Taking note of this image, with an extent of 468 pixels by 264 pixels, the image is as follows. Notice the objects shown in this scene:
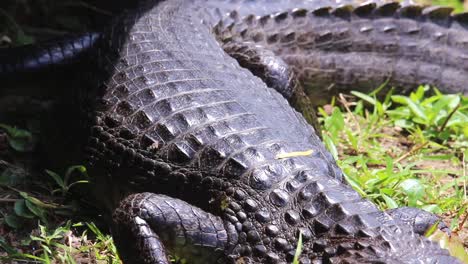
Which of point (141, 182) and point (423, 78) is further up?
point (141, 182)

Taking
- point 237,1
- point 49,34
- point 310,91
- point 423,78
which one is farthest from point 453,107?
point 49,34

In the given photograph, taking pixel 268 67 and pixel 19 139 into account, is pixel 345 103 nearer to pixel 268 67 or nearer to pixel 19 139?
pixel 268 67

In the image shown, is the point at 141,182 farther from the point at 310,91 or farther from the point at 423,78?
the point at 423,78

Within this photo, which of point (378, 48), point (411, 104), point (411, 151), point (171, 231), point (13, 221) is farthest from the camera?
point (378, 48)

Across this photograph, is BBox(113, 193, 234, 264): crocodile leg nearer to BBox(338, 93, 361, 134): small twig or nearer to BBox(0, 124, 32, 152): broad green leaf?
BBox(0, 124, 32, 152): broad green leaf

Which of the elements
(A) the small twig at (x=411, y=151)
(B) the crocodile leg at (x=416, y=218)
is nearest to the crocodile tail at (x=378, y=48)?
(A) the small twig at (x=411, y=151)

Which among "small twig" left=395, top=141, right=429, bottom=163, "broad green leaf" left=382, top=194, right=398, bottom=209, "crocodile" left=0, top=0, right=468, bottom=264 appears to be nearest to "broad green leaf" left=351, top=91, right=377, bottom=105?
"crocodile" left=0, top=0, right=468, bottom=264

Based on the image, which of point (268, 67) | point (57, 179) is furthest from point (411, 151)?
point (57, 179)
